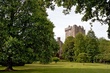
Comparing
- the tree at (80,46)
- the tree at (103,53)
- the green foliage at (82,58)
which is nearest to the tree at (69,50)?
the tree at (80,46)

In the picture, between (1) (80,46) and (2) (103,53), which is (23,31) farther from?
(1) (80,46)

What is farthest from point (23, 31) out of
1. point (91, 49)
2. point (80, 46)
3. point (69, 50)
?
point (69, 50)

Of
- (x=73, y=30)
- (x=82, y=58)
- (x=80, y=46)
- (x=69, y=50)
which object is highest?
(x=73, y=30)

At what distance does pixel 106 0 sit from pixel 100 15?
1613 mm

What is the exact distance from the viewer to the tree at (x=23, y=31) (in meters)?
30.9

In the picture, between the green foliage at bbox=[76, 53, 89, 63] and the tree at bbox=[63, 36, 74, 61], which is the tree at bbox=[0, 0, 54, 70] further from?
the tree at bbox=[63, 36, 74, 61]

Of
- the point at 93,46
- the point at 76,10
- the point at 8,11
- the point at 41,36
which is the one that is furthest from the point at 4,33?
the point at 93,46

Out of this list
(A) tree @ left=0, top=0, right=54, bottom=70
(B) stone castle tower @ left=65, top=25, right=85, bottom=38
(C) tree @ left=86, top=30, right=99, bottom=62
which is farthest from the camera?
(B) stone castle tower @ left=65, top=25, right=85, bottom=38

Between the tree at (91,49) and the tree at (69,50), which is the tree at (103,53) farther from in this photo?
the tree at (69,50)

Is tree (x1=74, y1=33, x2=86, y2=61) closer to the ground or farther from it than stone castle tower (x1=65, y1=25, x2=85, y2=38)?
closer to the ground

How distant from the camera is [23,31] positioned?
33156mm

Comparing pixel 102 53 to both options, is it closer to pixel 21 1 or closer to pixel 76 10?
pixel 21 1

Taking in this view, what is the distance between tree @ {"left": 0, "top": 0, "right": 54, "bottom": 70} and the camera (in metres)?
30.9

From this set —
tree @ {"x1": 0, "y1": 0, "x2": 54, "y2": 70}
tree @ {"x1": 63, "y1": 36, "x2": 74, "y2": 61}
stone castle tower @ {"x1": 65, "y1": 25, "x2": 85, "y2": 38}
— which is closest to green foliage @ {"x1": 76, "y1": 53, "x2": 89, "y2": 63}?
tree @ {"x1": 63, "y1": 36, "x2": 74, "y2": 61}
